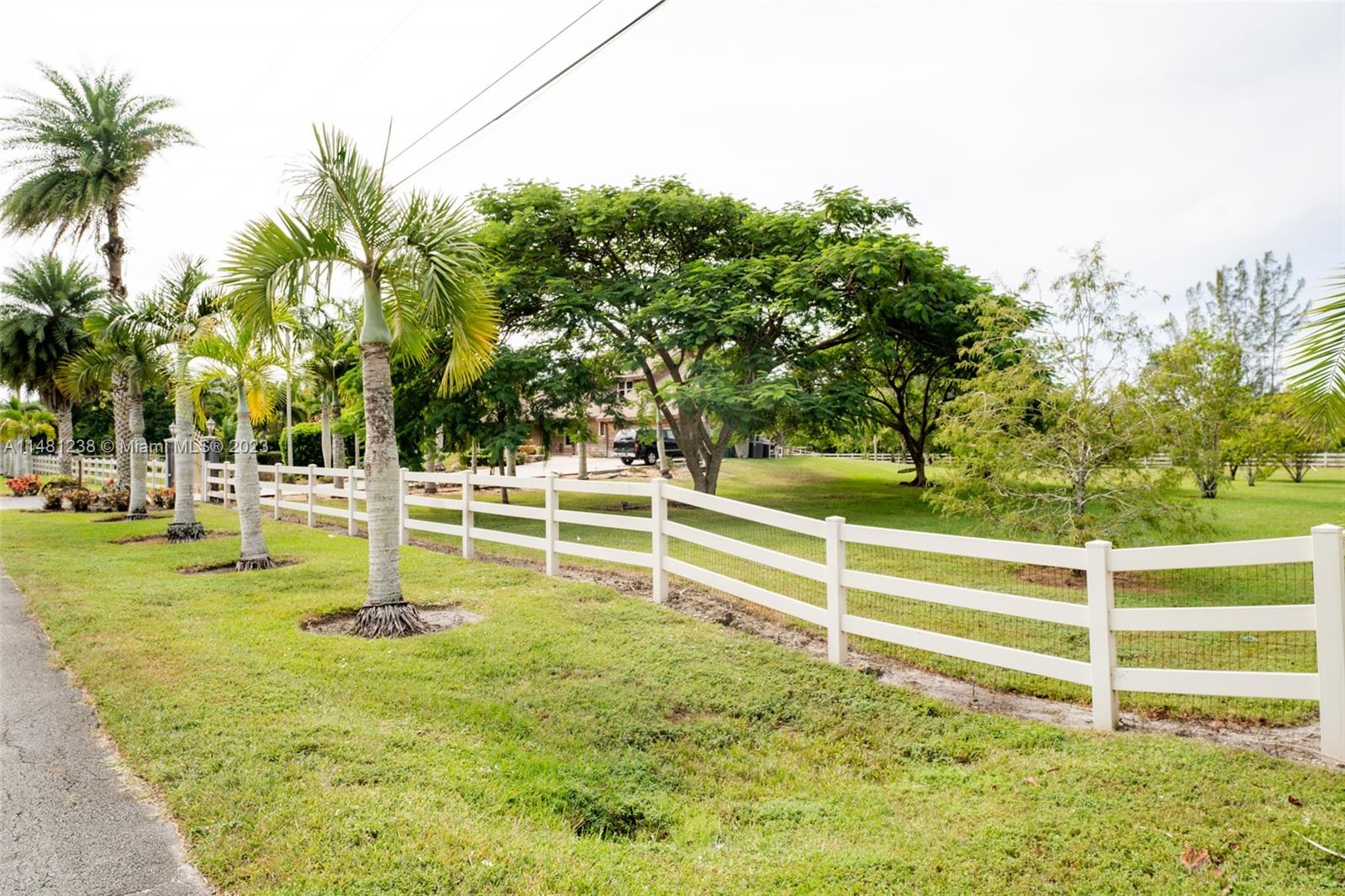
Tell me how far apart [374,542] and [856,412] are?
12.0m

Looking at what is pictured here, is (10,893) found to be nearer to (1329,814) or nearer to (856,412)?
(1329,814)

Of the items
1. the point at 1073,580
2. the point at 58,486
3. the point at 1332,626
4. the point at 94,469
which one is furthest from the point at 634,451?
the point at 1332,626

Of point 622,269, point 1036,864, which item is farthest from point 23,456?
point 1036,864

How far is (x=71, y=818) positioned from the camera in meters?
4.03

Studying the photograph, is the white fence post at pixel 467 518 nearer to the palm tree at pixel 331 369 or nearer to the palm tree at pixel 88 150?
the palm tree at pixel 331 369

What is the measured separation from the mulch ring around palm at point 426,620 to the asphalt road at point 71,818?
2.06 meters

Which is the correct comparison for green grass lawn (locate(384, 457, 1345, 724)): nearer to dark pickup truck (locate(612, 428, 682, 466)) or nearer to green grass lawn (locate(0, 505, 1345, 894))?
green grass lawn (locate(0, 505, 1345, 894))

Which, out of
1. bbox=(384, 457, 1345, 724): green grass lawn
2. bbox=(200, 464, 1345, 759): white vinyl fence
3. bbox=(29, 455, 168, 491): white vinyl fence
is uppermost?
bbox=(29, 455, 168, 491): white vinyl fence

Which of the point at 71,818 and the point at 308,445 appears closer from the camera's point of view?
the point at 71,818

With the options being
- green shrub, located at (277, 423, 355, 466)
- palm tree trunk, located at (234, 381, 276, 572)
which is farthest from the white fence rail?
green shrub, located at (277, 423, 355, 466)

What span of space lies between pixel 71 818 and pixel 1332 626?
6.17 meters

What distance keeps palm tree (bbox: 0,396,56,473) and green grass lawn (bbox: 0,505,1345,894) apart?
41.1 metres

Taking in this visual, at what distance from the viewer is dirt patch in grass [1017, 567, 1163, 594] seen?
9500 mm

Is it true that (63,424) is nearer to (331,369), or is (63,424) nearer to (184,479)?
(331,369)
